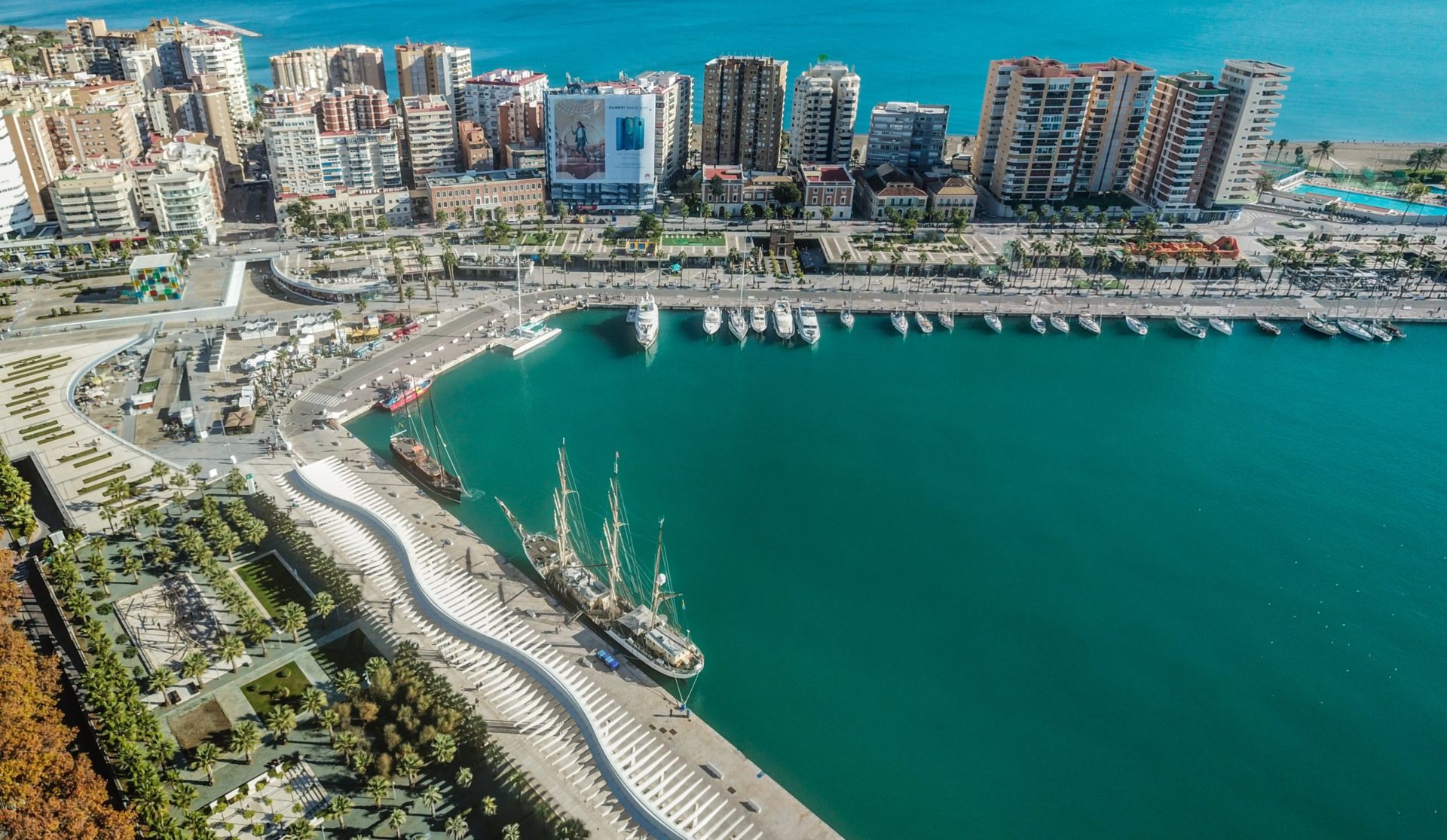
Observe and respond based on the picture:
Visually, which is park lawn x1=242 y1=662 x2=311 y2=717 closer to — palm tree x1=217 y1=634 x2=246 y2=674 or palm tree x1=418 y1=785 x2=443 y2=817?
palm tree x1=217 y1=634 x2=246 y2=674

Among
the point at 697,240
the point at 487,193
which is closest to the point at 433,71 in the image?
the point at 487,193

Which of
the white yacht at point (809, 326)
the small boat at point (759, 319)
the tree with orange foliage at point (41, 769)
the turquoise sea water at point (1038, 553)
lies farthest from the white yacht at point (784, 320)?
the tree with orange foliage at point (41, 769)

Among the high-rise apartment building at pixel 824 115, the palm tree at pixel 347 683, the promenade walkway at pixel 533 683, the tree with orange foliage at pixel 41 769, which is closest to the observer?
the tree with orange foliage at pixel 41 769

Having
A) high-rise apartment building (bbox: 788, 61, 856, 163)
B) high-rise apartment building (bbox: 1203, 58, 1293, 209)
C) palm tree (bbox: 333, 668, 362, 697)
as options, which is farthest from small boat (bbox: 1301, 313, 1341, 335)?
palm tree (bbox: 333, 668, 362, 697)

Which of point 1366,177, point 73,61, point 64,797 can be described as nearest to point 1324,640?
point 64,797

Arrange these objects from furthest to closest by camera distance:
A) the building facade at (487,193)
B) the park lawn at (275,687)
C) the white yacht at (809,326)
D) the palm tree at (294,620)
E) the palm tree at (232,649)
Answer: the building facade at (487,193)
the white yacht at (809,326)
the palm tree at (294,620)
the palm tree at (232,649)
the park lawn at (275,687)

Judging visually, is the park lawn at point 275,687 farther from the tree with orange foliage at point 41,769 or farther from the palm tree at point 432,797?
the palm tree at point 432,797
